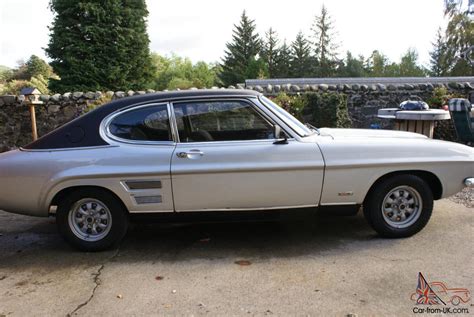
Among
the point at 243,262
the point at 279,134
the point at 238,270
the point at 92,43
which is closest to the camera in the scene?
the point at 238,270

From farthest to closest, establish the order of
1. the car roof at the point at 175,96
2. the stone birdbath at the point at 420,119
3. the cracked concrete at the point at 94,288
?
the stone birdbath at the point at 420,119, the car roof at the point at 175,96, the cracked concrete at the point at 94,288

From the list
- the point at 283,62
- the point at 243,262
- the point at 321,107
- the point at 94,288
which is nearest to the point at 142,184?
the point at 94,288

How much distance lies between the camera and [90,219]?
3947 mm

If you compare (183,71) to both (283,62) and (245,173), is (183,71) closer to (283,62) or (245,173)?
(283,62)

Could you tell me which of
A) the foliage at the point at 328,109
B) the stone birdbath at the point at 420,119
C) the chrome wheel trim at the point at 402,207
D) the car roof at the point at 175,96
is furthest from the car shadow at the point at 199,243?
the foliage at the point at 328,109

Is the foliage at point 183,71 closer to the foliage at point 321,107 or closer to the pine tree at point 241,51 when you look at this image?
the pine tree at point 241,51

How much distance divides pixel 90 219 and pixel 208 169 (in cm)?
128

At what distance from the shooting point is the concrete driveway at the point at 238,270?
2.96 m

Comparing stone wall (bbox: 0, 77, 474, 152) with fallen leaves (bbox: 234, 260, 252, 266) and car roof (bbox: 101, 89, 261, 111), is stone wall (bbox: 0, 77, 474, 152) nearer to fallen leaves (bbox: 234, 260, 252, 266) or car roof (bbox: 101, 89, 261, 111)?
car roof (bbox: 101, 89, 261, 111)

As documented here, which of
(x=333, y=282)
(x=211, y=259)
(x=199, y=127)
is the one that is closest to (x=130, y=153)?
(x=199, y=127)

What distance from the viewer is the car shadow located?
3.84 m

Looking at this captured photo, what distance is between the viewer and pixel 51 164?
3.79 metres

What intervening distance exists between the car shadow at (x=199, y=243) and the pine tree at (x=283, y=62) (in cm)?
5159

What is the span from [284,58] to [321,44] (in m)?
9.50
